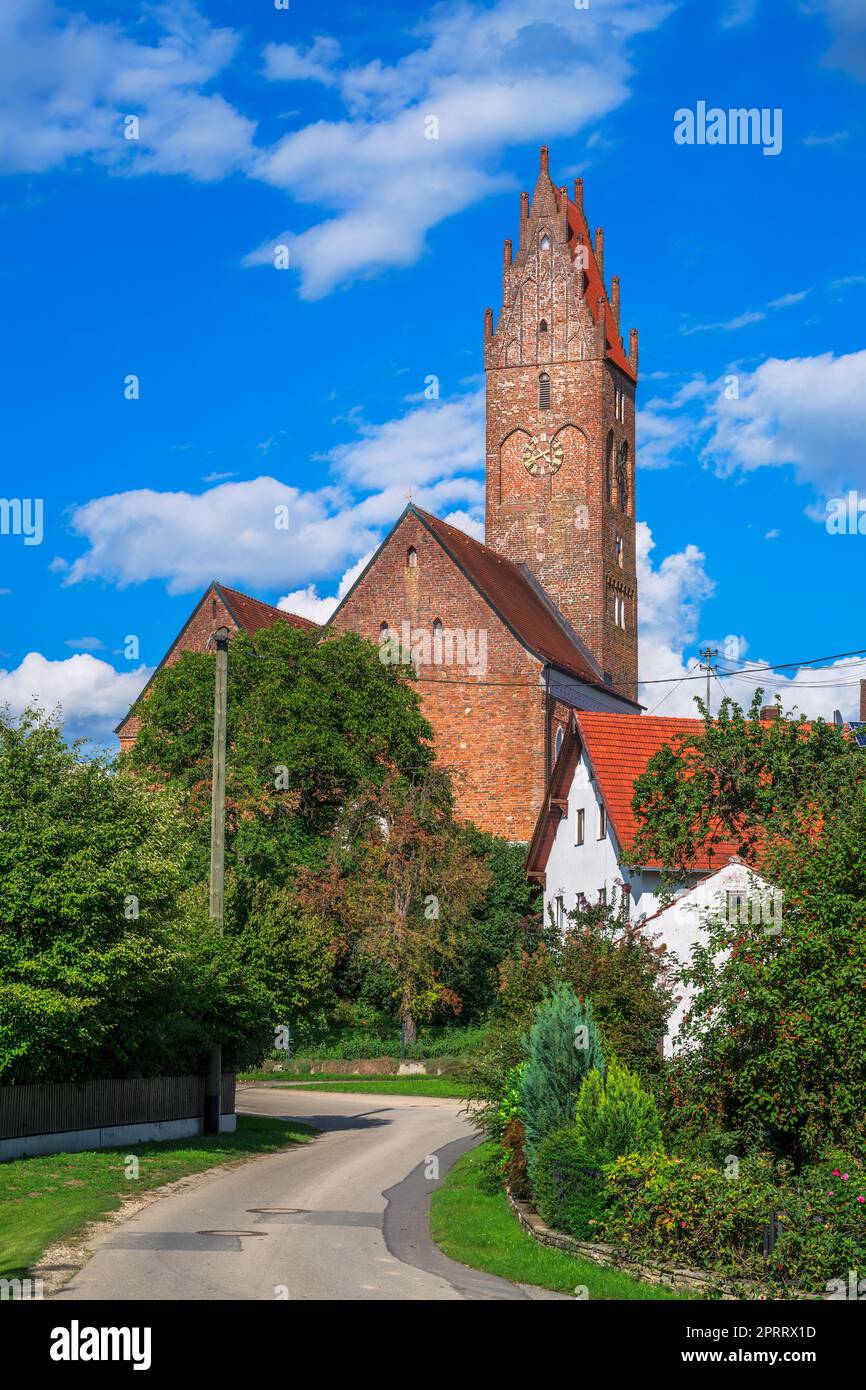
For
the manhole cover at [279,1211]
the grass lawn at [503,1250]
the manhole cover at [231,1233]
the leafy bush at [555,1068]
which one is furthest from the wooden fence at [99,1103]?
the leafy bush at [555,1068]

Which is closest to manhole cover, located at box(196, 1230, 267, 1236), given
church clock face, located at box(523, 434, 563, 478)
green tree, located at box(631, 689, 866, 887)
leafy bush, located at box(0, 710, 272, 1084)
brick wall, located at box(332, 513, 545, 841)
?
leafy bush, located at box(0, 710, 272, 1084)

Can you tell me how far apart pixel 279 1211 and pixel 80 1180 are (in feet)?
10.2

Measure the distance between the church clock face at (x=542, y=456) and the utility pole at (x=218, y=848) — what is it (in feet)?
157

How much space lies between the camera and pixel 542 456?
72625 millimetres

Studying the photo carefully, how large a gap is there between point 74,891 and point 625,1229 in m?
9.34

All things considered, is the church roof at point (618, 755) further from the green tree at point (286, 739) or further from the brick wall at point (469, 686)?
the brick wall at point (469, 686)

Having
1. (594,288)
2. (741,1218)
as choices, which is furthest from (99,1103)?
(594,288)

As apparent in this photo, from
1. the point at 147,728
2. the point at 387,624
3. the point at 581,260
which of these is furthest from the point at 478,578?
the point at 581,260

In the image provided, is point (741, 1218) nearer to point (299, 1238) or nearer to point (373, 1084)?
point (299, 1238)

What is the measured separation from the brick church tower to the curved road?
154ft

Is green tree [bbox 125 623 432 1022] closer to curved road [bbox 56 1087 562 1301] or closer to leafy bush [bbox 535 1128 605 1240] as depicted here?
curved road [bbox 56 1087 562 1301]

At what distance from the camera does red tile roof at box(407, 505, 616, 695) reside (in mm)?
62062
